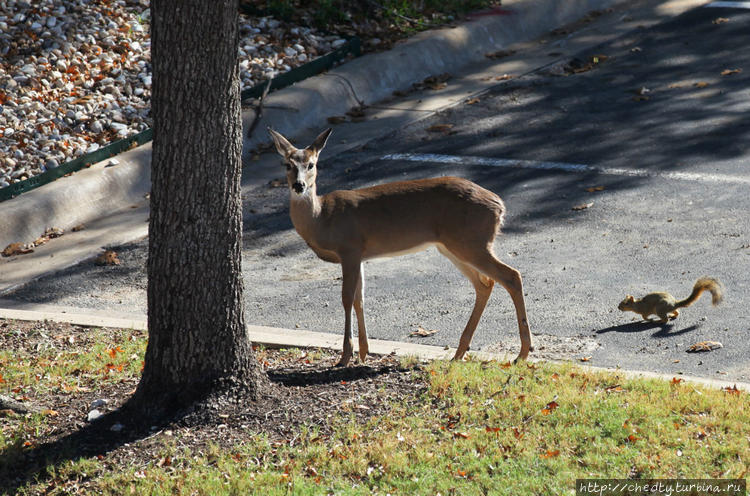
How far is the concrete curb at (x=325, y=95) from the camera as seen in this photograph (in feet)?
34.9

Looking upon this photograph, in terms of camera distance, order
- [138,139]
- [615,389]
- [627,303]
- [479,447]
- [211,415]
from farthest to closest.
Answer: [138,139]
[627,303]
[615,389]
[211,415]
[479,447]

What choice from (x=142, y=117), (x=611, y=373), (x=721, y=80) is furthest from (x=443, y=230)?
(x=721, y=80)

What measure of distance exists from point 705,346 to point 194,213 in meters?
3.69

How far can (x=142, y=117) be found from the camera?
1252 centimetres

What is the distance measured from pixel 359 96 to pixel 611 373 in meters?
7.98

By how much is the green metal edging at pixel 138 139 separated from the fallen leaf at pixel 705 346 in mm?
5816

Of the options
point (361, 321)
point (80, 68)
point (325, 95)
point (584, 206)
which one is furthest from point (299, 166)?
point (80, 68)

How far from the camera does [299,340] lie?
7719mm

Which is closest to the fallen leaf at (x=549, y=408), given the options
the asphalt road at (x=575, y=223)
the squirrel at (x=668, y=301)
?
the asphalt road at (x=575, y=223)

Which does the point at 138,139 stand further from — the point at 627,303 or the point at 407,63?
the point at 627,303

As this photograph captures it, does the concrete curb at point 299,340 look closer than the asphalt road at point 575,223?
Yes

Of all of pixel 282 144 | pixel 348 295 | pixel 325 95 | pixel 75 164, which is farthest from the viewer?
pixel 325 95

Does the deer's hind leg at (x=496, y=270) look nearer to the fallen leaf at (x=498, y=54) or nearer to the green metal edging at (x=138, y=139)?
the green metal edging at (x=138, y=139)

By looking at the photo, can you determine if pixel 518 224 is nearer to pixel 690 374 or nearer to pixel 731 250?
pixel 731 250
